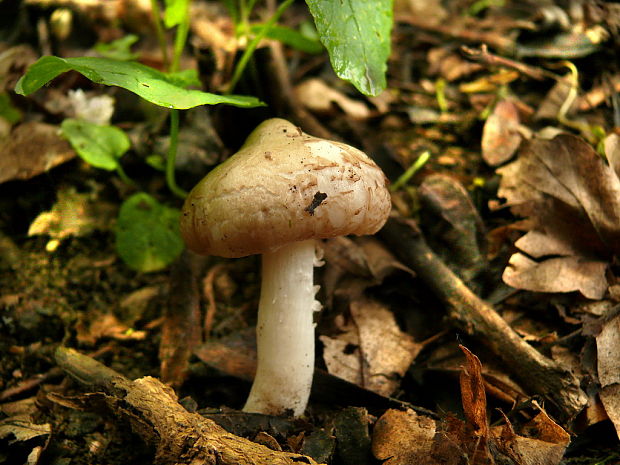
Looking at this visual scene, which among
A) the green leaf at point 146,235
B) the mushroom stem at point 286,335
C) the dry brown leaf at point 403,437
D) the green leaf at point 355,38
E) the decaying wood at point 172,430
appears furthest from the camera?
the green leaf at point 146,235

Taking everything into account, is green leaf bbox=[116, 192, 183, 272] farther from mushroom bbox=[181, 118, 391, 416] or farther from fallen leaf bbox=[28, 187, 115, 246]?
mushroom bbox=[181, 118, 391, 416]

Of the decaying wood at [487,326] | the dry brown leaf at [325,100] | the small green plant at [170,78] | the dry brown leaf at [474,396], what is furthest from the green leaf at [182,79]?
the dry brown leaf at [474,396]

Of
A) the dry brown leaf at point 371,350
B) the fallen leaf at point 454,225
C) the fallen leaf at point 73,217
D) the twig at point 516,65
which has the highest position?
the twig at point 516,65

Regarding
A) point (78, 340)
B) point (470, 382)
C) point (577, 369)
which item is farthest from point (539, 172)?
point (78, 340)

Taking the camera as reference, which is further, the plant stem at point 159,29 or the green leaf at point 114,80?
the plant stem at point 159,29

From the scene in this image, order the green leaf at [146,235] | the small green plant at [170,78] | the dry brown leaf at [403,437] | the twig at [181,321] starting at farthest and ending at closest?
the green leaf at [146,235], the twig at [181,321], the small green plant at [170,78], the dry brown leaf at [403,437]

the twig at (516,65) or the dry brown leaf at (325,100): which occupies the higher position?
the twig at (516,65)

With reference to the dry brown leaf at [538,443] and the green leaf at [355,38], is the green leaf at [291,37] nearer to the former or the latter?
the green leaf at [355,38]

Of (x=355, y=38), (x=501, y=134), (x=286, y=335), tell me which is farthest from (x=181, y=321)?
(x=501, y=134)

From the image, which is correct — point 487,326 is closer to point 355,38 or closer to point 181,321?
point 355,38
